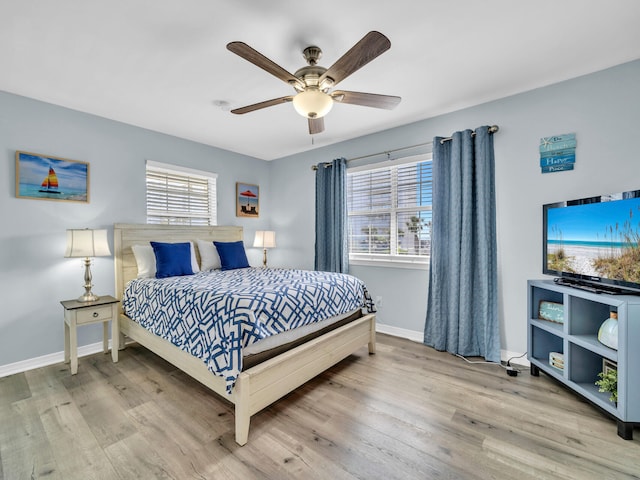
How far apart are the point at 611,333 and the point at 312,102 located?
240cm

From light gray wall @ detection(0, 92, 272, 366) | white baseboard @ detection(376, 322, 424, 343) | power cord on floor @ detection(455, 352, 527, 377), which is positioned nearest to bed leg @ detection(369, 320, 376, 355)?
white baseboard @ detection(376, 322, 424, 343)

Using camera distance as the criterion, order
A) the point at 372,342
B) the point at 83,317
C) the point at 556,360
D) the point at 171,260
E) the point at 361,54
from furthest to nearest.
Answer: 1. the point at 171,260
2. the point at 372,342
3. the point at 83,317
4. the point at 556,360
5. the point at 361,54

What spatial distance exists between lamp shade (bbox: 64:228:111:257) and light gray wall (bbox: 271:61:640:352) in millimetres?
2641

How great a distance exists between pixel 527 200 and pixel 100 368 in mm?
4181

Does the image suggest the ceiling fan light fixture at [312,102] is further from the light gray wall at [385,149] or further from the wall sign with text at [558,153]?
the wall sign with text at [558,153]

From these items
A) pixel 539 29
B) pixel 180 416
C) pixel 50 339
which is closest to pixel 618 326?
pixel 539 29

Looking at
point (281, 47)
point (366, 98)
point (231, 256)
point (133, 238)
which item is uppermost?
point (281, 47)

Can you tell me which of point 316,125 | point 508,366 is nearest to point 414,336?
point 508,366

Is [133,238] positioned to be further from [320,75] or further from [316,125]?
[320,75]

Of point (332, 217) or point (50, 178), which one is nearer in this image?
point (50, 178)

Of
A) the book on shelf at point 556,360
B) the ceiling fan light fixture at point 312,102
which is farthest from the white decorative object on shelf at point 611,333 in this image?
the ceiling fan light fixture at point 312,102

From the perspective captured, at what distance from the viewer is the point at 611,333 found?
1832mm

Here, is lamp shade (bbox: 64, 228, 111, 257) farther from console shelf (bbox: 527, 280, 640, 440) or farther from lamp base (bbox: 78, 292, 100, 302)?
console shelf (bbox: 527, 280, 640, 440)

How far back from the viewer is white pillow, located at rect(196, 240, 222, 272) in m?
3.56
